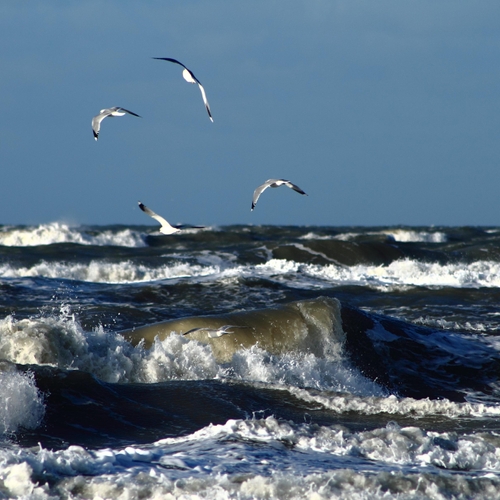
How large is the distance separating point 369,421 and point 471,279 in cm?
1812

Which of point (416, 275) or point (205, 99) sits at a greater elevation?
point (205, 99)

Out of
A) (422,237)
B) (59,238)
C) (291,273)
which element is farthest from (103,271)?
(422,237)

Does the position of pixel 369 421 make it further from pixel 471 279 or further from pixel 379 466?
pixel 471 279

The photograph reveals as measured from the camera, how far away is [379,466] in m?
6.54

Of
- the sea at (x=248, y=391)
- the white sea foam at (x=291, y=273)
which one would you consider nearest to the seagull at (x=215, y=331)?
the sea at (x=248, y=391)

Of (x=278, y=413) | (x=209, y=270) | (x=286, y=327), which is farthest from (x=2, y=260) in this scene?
(x=278, y=413)

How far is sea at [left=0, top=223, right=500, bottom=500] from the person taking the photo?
6.05 m

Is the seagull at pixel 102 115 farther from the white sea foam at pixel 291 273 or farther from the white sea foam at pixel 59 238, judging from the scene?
the white sea foam at pixel 59 238

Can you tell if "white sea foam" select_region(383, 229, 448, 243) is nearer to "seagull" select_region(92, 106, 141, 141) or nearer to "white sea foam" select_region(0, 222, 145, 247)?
"white sea foam" select_region(0, 222, 145, 247)

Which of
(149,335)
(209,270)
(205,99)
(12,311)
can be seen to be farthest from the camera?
(209,270)

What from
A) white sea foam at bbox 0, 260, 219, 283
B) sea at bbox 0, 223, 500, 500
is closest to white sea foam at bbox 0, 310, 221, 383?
sea at bbox 0, 223, 500, 500

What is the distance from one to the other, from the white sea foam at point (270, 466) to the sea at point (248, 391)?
0.02 m

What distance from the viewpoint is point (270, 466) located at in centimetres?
641

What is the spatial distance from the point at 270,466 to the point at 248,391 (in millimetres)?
3060
